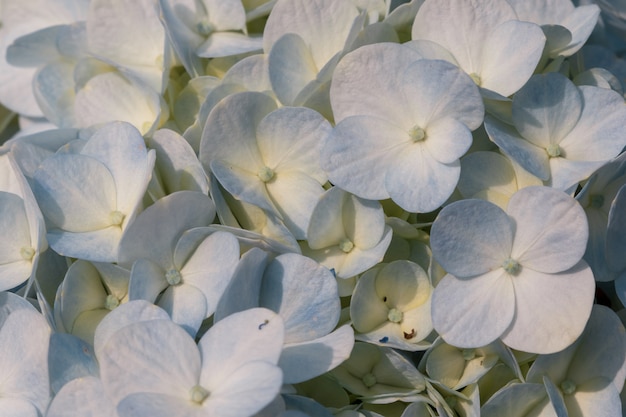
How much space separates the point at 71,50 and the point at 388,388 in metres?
0.35

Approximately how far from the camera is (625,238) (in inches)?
19.5

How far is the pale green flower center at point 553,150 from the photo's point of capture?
0.51 m

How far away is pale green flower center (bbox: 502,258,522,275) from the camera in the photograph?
0.48 meters

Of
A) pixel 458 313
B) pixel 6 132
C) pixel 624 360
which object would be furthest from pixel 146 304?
pixel 6 132

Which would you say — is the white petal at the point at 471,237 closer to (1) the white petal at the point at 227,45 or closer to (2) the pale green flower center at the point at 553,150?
(2) the pale green flower center at the point at 553,150

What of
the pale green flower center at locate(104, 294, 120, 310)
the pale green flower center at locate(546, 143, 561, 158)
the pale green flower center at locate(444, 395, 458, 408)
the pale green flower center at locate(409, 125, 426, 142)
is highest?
the pale green flower center at locate(409, 125, 426, 142)

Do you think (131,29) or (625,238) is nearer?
(625,238)

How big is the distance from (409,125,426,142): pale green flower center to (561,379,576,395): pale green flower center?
0.17m

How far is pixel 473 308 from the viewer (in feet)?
1.55

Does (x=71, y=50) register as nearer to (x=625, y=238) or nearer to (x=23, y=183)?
(x=23, y=183)

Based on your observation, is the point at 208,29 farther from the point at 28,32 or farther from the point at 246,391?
the point at 246,391

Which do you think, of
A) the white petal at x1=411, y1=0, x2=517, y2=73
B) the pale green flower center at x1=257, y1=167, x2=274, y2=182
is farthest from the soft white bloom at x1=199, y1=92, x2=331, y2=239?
the white petal at x1=411, y1=0, x2=517, y2=73

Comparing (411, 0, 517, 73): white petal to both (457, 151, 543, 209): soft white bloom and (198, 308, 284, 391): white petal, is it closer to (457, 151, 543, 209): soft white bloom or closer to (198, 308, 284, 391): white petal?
(457, 151, 543, 209): soft white bloom

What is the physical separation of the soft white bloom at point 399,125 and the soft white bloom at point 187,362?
0.34 feet
